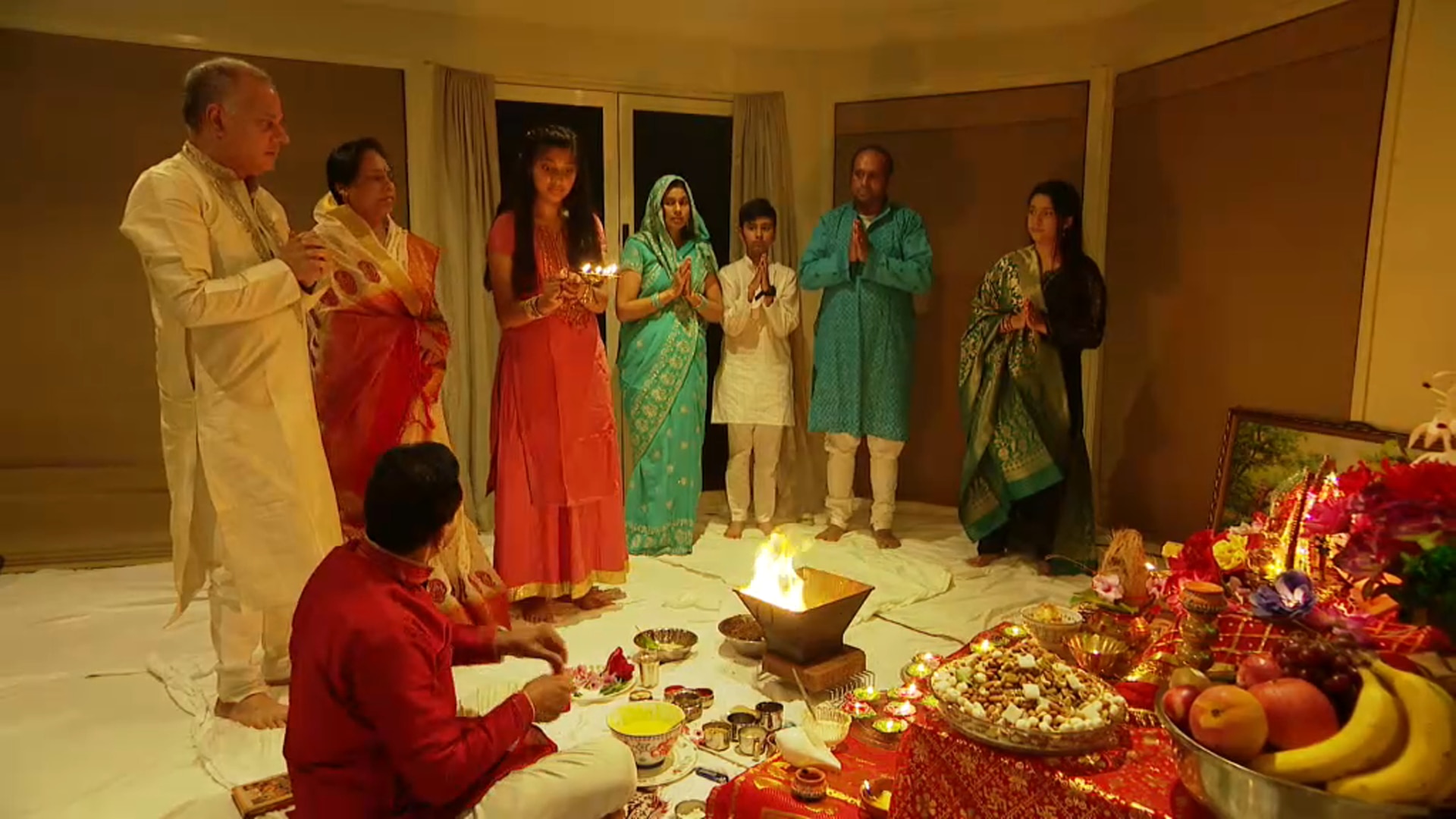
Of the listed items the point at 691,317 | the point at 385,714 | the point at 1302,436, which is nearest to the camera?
the point at 385,714

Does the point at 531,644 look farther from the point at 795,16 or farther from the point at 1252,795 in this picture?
the point at 795,16

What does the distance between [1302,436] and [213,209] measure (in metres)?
3.89

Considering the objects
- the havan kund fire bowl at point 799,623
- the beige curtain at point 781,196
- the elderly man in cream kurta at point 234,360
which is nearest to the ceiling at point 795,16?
the beige curtain at point 781,196

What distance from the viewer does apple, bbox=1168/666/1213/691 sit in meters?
1.43

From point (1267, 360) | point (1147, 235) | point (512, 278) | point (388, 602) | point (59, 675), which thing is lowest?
point (59, 675)

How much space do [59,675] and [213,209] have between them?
5.81 feet

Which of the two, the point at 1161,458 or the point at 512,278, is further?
the point at 1161,458

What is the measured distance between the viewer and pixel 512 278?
3.37 meters

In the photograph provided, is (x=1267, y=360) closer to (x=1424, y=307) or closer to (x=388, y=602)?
(x=1424, y=307)

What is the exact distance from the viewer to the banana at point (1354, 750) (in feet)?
4.00

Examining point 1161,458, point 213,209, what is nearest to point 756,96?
point 1161,458

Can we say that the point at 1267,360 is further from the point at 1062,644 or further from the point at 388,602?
the point at 388,602

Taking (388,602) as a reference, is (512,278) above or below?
above

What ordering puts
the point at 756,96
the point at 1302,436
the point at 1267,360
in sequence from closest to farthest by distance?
1. the point at 1302,436
2. the point at 1267,360
3. the point at 756,96
